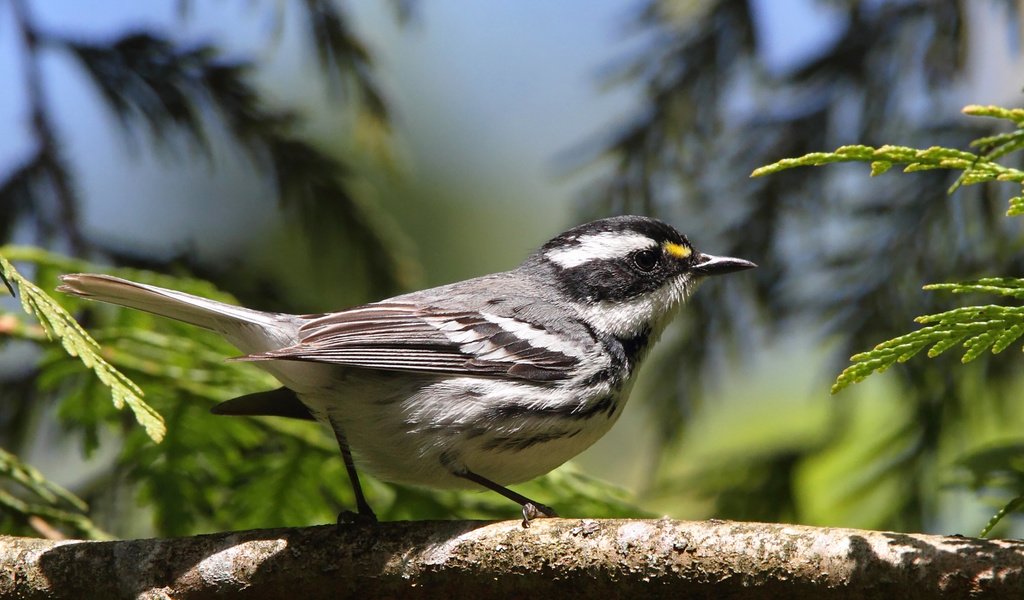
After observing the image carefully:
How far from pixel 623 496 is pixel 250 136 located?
7.00 ft

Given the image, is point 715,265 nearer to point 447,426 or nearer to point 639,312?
point 639,312

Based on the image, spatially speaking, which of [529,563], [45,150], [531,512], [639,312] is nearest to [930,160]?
[529,563]

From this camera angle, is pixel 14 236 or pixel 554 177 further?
pixel 554 177

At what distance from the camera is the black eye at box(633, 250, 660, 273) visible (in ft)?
11.1

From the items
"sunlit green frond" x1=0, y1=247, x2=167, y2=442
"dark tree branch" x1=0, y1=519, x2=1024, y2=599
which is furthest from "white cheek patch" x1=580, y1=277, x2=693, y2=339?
"sunlit green frond" x1=0, y1=247, x2=167, y2=442

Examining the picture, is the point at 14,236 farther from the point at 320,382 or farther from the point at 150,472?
the point at 320,382

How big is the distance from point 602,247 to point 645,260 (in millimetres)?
155

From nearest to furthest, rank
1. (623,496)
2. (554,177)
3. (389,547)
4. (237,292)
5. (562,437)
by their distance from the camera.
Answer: (389,547)
(562,437)
(623,496)
(237,292)
(554,177)

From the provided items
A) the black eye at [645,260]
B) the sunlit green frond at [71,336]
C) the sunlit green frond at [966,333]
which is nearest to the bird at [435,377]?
the black eye at [645,260]

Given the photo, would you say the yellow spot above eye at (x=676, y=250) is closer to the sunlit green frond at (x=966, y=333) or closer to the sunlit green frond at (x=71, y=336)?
the sunlit green frond at (x=966, y=333)

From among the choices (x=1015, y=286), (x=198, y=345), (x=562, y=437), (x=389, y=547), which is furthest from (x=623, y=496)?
(x=1015, y=286)

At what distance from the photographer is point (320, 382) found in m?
2.79

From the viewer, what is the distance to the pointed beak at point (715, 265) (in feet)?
10.9

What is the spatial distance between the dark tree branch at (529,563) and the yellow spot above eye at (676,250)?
146 centimetres
